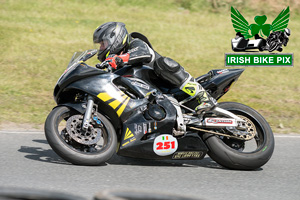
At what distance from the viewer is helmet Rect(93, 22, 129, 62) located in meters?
5.52

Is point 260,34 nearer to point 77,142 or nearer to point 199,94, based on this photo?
point 199,94

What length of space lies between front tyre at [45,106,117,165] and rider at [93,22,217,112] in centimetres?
67

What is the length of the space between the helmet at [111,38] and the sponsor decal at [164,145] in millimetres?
1084

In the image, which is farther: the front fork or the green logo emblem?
the green logo emblem

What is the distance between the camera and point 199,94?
546 cm

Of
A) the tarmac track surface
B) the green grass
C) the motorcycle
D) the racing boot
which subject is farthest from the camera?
the green grass

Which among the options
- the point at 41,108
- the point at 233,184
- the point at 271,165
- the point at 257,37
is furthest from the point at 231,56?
the point at 233,184

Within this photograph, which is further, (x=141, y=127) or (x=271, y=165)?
(x=271, y=165)

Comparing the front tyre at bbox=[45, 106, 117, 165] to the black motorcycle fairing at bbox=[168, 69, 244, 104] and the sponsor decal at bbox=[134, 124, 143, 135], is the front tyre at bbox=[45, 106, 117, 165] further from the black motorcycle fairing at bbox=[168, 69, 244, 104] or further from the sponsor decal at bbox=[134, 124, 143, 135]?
the black motorcycle fairing at bbox=[168, 69, 244, 104]

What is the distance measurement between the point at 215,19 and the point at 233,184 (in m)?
11.9

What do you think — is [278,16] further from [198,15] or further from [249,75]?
[249,75]

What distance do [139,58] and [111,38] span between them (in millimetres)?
382

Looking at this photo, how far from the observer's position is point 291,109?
30.6 feet

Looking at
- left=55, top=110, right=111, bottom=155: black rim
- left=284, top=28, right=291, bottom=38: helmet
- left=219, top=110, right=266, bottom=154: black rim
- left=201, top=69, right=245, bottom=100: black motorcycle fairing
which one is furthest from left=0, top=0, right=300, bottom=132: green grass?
left=55, top=110, right=111, bottom=155: black rim
